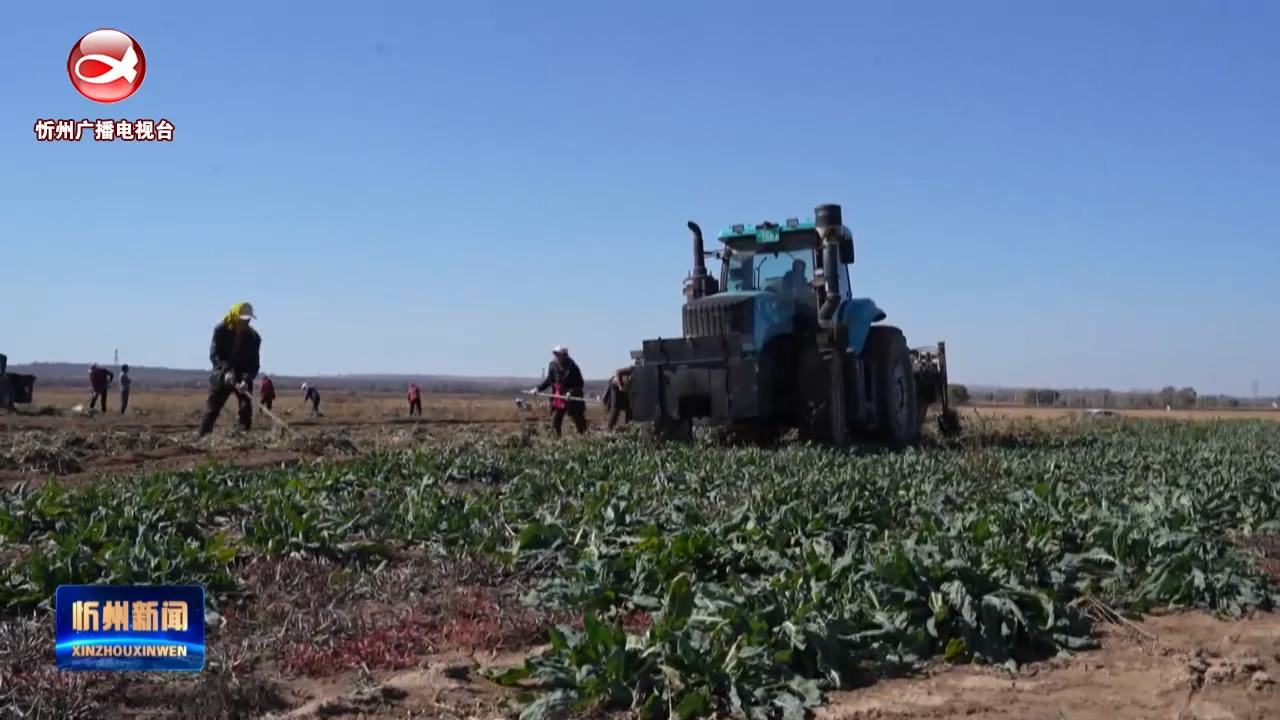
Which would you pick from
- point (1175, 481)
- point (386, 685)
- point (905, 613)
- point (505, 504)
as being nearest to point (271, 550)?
point (505, 504)

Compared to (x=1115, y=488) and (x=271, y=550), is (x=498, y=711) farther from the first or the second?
(x=1115, y=488)

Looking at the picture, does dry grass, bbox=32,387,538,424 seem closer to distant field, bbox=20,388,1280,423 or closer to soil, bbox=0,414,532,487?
distant field, bbox=20,388,1280,423

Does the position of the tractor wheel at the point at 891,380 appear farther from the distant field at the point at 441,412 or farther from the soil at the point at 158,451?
the soil at the point at 158,451

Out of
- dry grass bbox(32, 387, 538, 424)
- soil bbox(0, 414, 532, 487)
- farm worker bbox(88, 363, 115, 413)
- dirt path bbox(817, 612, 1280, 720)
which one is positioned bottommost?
dirt path bbox(817, 612, 1280, 720)

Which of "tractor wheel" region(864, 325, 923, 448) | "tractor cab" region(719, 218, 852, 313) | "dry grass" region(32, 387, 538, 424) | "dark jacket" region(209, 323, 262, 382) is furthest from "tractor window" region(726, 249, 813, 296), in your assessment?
"dry grass" region(32, 387, 538, 424)

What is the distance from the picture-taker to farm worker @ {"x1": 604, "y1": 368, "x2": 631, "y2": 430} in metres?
17.7

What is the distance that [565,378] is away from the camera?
56.8ft

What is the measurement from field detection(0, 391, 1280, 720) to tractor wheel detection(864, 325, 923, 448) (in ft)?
18.2

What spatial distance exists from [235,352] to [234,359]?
9 centimetres

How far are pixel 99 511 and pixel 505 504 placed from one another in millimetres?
2514

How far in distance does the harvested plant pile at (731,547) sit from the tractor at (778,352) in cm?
304

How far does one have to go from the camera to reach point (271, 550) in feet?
20.0

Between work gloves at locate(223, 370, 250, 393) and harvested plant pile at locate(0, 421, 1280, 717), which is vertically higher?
work gloves at locate(223, 370, 250, 393)

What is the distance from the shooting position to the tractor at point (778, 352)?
1309 cm
